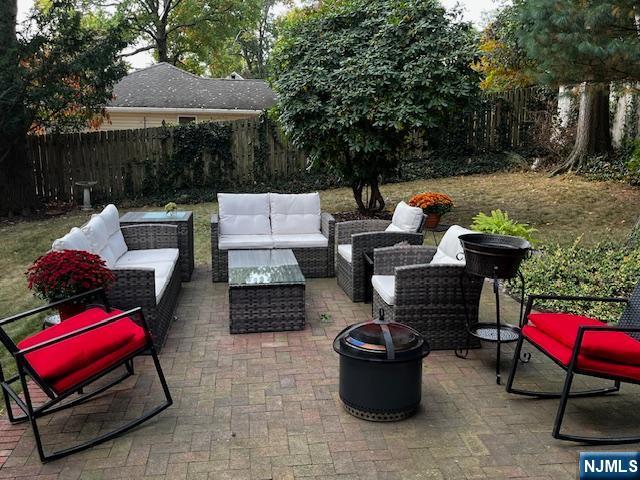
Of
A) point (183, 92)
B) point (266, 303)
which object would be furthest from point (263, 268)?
point (183, 92)

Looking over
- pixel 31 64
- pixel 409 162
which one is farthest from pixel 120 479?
pixel 409 162

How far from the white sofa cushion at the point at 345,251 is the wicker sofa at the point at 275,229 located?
369 millimetres

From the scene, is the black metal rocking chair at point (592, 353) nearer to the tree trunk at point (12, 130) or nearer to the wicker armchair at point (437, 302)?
the wicker armchair at point (437, 302)

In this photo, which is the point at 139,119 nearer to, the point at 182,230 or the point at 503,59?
the point at 503,59

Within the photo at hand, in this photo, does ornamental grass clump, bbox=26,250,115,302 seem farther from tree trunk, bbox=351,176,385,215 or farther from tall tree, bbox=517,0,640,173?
tree trunk, bbox=351,176,385,215

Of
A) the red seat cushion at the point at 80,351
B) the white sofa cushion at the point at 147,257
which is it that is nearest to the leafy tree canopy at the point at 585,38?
the white sofa cushion at the point at 147,257

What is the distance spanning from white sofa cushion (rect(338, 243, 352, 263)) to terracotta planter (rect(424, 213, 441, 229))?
2.37 meters

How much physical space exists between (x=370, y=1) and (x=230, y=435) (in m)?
7.37

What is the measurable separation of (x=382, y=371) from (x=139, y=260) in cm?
321

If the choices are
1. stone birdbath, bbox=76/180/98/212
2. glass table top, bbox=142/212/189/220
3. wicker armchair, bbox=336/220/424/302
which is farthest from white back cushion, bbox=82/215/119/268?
stone birdbath, bbox=76/180/98/212

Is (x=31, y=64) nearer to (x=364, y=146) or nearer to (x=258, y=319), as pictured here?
(x=364, y=146)

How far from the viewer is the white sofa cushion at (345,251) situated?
18.1 ft

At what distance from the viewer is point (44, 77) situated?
10.1 metres

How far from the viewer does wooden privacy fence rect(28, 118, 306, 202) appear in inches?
464
